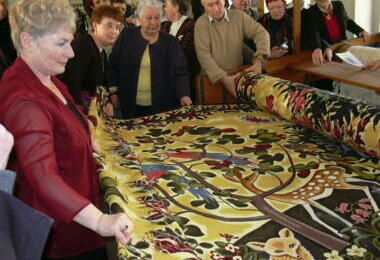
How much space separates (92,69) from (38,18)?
84 centimetres

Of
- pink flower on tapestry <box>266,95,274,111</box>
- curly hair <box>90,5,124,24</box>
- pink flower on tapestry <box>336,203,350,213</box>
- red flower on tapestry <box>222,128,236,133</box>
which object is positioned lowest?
pink flower on tapestry <box>336,203,350,213</box>

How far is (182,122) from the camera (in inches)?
72.7

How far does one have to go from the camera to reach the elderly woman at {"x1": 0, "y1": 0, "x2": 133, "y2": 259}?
0.88 metres

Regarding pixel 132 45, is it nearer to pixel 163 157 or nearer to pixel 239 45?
pixel 239 45

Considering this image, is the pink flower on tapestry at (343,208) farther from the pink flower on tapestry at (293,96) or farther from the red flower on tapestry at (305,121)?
the pink flower on tapestry at (293,96)

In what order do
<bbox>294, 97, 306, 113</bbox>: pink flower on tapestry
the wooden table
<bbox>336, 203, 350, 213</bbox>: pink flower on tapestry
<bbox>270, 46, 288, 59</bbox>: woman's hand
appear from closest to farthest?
<bbox>336, 203, 350, 213</bbox>: pink flower on tapestry
<bbox>294, 97, 306, 113</bbox>: pink flower on tapestry
the wooden table
<bbox>270, 46, 288, 59</bbox>: woman's hand

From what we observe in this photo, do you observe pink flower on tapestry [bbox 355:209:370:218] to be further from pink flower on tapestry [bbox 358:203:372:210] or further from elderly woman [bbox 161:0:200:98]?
elderly woman [bbox 161:0:200:98]

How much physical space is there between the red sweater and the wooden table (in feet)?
1.85

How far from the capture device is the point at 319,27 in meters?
2.72

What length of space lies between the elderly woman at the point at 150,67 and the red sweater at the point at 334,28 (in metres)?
1.09

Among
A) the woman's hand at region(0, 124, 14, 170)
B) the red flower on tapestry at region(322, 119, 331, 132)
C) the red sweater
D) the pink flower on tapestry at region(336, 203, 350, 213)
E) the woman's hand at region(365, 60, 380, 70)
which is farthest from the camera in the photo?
the red sweater

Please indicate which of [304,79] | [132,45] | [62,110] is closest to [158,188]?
[62,110]

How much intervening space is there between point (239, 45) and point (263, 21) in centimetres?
48

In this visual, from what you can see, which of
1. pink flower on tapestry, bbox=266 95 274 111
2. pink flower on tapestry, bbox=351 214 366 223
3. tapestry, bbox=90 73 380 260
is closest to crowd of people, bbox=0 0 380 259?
tapestry, bbox=90 73 380 260
